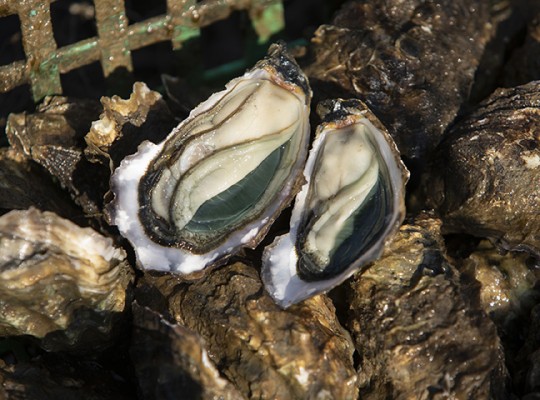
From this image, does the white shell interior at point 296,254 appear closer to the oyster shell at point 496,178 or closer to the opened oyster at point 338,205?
the opened oyster at point 338,205

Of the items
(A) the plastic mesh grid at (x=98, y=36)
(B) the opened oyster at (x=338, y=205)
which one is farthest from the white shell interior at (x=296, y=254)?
(A) the plastic mesh grid at (x=98, y=36)

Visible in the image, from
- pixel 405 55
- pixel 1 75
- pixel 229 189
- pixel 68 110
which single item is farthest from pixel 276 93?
pixel 1 75

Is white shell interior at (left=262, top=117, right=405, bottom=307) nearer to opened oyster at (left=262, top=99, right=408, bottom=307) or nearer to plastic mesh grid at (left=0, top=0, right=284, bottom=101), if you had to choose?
opened oyster at (left=262, top=99, right=408, bottom=307)

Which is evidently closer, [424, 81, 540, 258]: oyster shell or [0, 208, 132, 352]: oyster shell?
[0, 208, 132, 352]: oyster shell

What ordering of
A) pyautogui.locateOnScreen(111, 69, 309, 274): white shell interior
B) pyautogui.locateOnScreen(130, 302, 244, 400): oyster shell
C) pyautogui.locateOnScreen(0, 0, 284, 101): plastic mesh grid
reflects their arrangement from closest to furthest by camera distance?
pyautogui.locateOnScreen(130, 302, 244, 400): oyster shell → pyautogui.locateOnScreen(111, 69, 309, 274): white shell interior → pyautogui.locateOnScreen(0, 0, 284, 101): plastic mesh grid

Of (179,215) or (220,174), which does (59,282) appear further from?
(220,174)

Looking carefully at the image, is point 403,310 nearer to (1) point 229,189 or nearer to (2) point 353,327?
(2) point 353,327

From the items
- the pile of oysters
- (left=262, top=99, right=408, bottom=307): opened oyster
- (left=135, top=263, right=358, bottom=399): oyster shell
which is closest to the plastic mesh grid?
the pile of oysters
